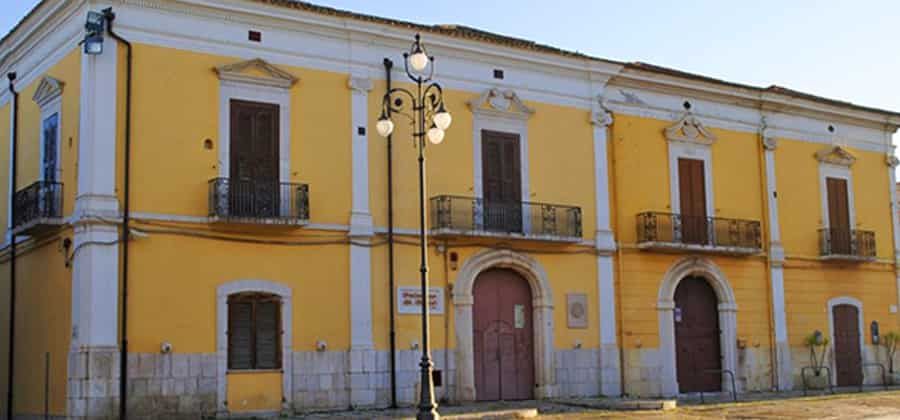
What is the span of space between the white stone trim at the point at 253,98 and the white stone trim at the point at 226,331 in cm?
192

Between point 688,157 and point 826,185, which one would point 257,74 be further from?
point 826,185

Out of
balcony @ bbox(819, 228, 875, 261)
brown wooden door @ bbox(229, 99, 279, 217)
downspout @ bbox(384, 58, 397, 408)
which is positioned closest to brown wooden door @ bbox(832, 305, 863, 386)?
balcony @ bbox(819, 228, 875, 261)

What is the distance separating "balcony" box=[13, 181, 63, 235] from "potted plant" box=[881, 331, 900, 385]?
20.3 m

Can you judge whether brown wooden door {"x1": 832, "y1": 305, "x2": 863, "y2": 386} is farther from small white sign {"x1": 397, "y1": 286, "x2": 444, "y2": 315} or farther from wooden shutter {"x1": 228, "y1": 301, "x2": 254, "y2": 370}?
wooden shutter {"x1": 228, "y1": 301, "x2": 254, "y2": 370}

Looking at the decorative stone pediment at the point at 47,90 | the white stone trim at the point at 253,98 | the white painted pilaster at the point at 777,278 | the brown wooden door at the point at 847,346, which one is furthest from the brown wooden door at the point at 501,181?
the brown wooden door at the point at 847,346

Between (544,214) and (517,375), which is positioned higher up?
(544,214)

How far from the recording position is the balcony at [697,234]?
24984 mm

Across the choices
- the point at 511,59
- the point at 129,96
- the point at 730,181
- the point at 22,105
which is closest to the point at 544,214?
the point at 511,59

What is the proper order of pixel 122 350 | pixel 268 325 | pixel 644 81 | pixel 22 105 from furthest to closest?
pixel 644 81
pixel 22 105
pixel 268 325
pixel 122 350

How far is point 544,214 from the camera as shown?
77.1ft

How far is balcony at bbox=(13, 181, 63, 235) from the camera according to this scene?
1972cm

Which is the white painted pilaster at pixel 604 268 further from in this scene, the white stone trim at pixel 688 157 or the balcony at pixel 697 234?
the white stone trim at pixel 688 157

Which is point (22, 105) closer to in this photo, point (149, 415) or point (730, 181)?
point (149, 415)

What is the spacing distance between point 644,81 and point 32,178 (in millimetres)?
12958
